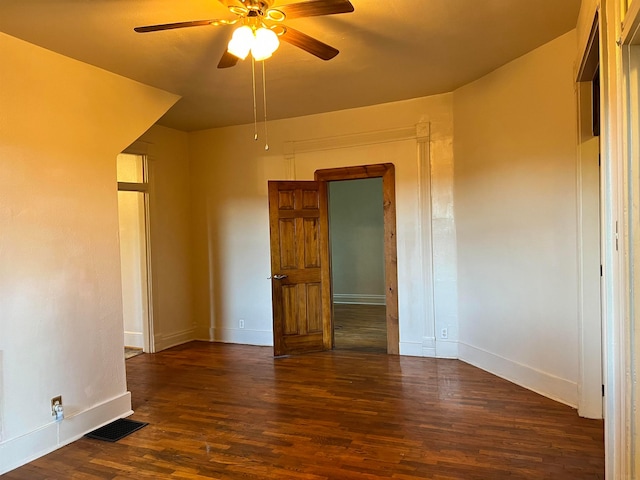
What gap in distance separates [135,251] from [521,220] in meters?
4.41

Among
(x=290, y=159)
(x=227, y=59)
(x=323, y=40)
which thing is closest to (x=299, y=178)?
(x=290, y=159)

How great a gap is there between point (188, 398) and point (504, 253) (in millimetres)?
3076

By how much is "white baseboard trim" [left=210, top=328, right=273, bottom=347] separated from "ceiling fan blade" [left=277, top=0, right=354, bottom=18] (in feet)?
13.5

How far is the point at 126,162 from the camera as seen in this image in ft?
18.2

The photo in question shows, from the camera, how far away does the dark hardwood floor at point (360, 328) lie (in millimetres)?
5465

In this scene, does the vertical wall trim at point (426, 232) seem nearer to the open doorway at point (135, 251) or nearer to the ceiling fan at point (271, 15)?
the ceiling fan at point (271, 15)

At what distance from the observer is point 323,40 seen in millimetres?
3207

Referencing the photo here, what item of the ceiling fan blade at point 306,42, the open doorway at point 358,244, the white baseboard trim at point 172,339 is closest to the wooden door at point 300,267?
the white baseboard trim at point 172,339

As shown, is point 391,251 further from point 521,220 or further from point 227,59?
point 227,59

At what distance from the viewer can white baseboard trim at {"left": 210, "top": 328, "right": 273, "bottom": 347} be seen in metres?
5.59

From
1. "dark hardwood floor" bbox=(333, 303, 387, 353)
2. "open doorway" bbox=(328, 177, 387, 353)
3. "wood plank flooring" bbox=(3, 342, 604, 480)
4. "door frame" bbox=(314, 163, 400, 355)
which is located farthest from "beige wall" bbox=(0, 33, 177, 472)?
"open doorway" bbox=(328, 177, 387, 353)

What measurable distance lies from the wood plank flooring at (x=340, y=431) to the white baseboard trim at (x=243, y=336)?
108cm

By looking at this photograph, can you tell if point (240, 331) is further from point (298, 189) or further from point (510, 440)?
point (510, 440)

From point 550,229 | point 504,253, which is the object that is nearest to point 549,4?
point 550,229
